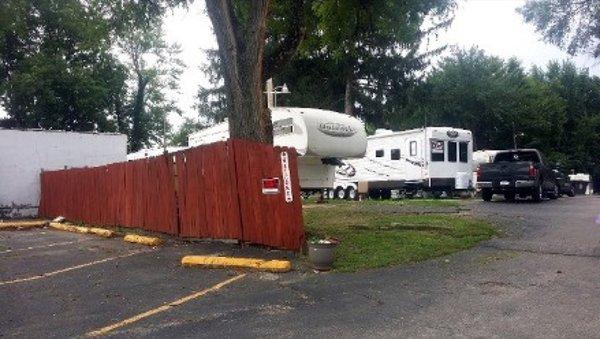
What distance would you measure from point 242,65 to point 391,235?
15.1 feet

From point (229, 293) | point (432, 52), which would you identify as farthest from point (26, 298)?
point (432, 52)

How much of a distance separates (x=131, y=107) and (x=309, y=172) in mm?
39263

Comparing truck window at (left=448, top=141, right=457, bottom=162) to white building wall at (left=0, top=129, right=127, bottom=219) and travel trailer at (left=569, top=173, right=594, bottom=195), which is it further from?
travel trailer at (left=569, top=173, right=594, bottom=195)

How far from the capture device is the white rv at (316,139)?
14125 mm

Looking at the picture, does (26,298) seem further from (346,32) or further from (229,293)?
(346,32)

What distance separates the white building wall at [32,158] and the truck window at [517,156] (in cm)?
1744

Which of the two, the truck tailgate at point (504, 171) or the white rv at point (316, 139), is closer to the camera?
the white rv at point (316, 139)

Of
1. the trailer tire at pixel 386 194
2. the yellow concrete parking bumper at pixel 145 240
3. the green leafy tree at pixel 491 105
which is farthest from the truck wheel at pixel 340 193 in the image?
the green leafy tree at pixel 491 105

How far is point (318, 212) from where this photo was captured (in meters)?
14.8

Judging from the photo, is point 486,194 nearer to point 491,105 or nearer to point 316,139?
point 316,139

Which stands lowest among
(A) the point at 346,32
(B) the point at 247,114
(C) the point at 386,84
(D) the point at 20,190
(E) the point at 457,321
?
(E) the point at 457,321

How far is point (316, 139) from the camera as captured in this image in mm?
14242

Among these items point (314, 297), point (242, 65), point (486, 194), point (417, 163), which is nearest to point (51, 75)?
point (417, 163)

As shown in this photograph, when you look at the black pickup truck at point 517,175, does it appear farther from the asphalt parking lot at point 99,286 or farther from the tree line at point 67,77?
the tree line at point 67,77
